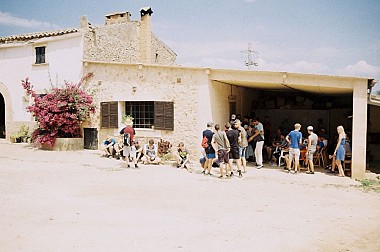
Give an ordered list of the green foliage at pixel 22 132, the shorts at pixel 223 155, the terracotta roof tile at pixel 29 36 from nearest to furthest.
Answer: the shorts at pixel 223 155 < the terracotta roof tile at pixel 29 36 < the green foliage at pixel 22 132

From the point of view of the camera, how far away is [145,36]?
19062mm

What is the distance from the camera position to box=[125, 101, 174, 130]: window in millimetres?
12430

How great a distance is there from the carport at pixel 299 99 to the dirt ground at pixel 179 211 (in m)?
1.92

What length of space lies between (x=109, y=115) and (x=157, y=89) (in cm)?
251

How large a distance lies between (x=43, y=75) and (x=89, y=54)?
263 cm

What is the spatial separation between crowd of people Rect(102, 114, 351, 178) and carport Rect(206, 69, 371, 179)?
23.5 inches

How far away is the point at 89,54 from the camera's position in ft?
49.5

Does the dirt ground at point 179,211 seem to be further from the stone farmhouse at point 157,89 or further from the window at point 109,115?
the window at point 109,115

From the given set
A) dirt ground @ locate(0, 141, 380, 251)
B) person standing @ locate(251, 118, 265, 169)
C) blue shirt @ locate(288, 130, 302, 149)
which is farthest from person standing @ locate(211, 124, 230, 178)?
blue shirt @ locate(288, 130, 302, 149)

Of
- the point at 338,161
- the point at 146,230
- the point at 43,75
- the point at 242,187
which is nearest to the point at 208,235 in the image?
the point at 146,230

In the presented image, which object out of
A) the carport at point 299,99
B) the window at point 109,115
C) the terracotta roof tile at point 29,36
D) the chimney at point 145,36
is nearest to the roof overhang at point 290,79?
the carport at point 299,99

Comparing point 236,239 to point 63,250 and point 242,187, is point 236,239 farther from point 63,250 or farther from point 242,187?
point 242,187

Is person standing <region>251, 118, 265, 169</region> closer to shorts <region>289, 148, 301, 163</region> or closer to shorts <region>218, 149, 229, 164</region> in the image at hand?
shorts <region>289, 148, 301, 163</region>

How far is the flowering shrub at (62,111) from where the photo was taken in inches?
539
